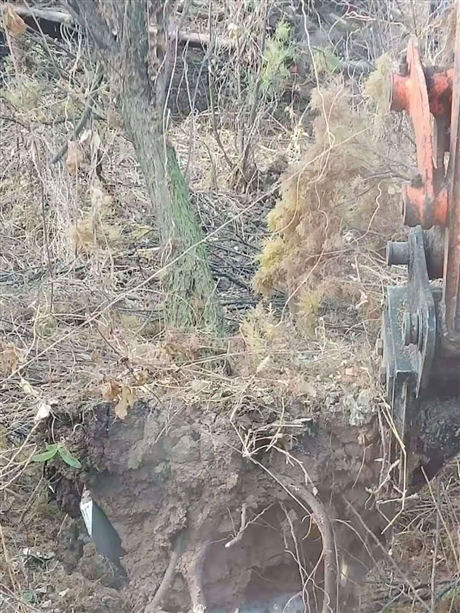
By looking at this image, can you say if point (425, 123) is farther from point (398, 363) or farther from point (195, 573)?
point (195, 573)

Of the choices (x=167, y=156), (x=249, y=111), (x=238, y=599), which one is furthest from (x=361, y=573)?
(x=249, y=111)

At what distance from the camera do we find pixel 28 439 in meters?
2.10

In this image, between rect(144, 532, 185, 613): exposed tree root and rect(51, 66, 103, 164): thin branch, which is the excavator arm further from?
rect(51, 66, 103, 164): thin branch

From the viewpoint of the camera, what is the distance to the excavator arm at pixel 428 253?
1093mm

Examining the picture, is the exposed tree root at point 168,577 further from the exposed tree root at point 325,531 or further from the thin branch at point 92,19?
the thin branch at point 92,19

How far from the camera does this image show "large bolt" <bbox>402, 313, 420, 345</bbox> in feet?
4.04

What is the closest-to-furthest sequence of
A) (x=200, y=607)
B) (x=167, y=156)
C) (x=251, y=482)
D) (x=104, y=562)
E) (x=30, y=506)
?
(x=200, y=607), (x=251, y=482), (x=104, y=562), (x=30, y=506), (x=167, y=156)

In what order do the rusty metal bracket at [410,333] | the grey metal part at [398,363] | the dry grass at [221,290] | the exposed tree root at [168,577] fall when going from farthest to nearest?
the dry grass at [221,290] → the exposed tree root at [168,577] → the grey metal part at [398,363] → the rusty metal bracket at [410,333]

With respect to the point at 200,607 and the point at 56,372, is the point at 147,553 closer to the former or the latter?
the point at 200,607

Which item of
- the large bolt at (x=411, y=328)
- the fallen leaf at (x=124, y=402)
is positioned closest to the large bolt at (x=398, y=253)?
the large bolt at (x=411, y=328)

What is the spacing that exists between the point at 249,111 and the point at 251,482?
9.14 ft

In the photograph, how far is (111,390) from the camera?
195 cm

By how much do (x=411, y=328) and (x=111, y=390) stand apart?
3.12 ft

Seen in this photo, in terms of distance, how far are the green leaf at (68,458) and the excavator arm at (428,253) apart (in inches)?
34.2
